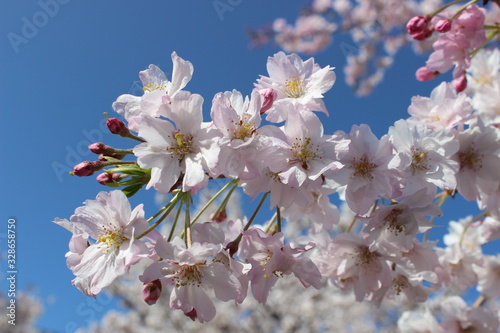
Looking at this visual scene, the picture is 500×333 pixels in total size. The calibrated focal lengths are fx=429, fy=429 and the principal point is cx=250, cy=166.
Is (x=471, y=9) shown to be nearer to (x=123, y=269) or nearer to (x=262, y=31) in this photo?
(x=123, y=269)

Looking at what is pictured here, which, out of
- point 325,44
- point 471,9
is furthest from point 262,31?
point 471,9

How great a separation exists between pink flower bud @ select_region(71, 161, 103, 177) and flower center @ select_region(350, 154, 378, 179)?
2.65ft

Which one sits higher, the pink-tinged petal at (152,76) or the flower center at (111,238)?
the pink-tinged petal at (152,76)

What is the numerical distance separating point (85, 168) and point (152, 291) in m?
0.43

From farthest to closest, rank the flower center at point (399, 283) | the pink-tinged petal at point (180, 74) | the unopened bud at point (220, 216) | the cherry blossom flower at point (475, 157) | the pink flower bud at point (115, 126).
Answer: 1. the flower center at point (399, 283)
2. the unopened bud at point (220, 216)
3. the cherry blossom flower at point (475, 157)
4. the pink-tinged petal at point (180, 74)
5. the pink flower bud at point (115, 126)

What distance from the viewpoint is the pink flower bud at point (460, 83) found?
77.7 inches

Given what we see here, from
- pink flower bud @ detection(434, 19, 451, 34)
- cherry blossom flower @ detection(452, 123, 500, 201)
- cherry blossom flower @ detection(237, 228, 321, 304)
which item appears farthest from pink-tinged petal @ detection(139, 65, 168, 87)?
pink flower bud @ detection(434, 19, 451, 34)

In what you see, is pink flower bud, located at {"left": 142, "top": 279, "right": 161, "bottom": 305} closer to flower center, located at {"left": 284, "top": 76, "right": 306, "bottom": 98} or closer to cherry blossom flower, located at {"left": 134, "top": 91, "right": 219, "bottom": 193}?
cherry blossom flower, located at {"left": 134, "top": 91, "right": 219, "bottom": 193}

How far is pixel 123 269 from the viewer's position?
1234 millimetres

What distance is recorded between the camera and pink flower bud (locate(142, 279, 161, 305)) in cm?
129

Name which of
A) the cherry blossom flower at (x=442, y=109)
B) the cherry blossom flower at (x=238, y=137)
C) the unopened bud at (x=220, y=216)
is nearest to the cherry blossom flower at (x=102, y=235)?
the cherry blossom flower at (x=238, y=137)

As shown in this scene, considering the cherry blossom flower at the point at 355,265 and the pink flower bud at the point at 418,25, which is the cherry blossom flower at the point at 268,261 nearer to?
the cherry blossom flower at the point at 355,265

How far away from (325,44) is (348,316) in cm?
672

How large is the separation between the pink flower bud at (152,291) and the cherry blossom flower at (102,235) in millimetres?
→ 108
